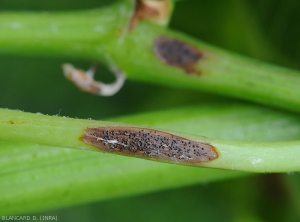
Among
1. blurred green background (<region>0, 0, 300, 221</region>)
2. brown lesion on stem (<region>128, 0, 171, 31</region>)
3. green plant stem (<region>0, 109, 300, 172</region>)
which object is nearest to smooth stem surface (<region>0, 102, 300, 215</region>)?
green plant stem (<region>0, 109, 300, 172</region>)

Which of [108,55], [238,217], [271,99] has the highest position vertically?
[108,55]

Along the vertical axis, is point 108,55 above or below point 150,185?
above

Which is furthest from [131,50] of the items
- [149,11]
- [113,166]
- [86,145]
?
[86,145]

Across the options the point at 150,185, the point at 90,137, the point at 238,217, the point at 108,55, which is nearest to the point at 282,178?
the point at 238,217

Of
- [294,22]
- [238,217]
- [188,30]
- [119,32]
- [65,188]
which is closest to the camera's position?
[65,188]

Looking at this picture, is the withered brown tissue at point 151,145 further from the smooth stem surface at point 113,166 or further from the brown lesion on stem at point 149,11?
the brown lesion on stem at point 149,11

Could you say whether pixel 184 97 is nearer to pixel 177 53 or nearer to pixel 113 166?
pixel 177 53

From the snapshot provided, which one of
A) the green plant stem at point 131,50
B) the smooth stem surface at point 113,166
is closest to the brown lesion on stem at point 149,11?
the green plant stem at point 131,50

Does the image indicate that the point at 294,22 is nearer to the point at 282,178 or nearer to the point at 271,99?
the point at 271,99
